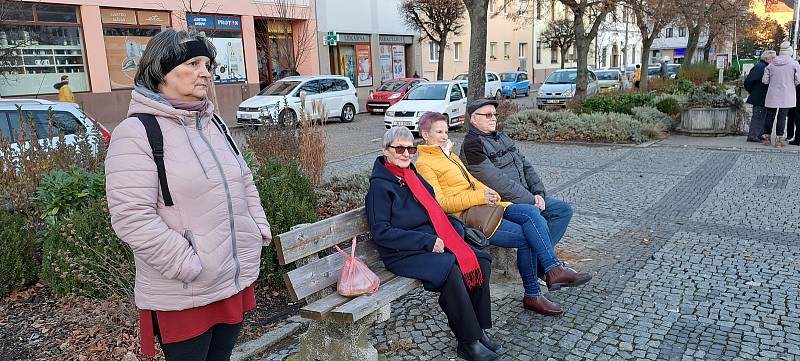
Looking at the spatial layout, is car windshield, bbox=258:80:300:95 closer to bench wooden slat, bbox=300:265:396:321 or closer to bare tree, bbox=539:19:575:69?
bench wooden slat, bbox=300:265:396:321

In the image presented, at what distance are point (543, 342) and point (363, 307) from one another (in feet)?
4.06

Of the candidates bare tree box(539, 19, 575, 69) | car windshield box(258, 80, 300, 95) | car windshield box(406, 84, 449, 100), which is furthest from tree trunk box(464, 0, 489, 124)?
bare tree box(539, 19, 575, 69)

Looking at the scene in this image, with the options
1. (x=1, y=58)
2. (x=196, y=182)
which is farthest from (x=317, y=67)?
(x=196, y=182)

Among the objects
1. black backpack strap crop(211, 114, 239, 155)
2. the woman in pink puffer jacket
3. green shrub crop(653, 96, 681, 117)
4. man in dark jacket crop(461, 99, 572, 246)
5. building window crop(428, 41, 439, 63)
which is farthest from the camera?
building window crop(428, 41, 439, 63)

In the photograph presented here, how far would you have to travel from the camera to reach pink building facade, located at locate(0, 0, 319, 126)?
57.8ft

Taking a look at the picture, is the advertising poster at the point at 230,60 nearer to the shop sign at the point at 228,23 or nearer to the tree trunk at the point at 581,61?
the shop sign at the point at 228,23

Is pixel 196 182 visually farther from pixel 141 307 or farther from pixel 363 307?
pixel 363 307

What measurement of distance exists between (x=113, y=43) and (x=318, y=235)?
19.4 metres

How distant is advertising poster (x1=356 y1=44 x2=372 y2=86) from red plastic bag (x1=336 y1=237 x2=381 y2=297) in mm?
27311

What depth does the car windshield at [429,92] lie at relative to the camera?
16.7 meters

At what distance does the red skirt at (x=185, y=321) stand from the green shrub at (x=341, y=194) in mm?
3435

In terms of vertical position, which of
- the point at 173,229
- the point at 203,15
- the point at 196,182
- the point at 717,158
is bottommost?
the point at 717,158

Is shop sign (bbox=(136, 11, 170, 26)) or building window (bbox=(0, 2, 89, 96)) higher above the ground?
shop sign (bbox=(136, 11, 170, 26))

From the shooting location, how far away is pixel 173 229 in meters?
2.13
